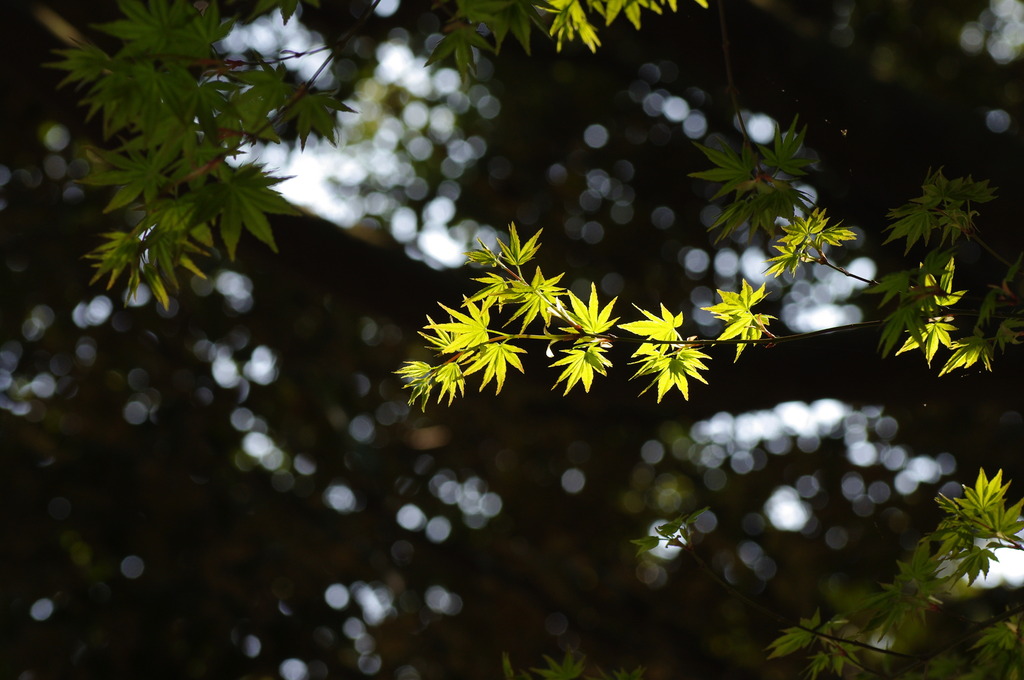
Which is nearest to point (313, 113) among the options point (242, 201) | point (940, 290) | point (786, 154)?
point (242, 201)

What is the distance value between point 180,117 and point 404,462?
505 centimetres

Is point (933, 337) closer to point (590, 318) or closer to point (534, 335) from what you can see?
point (590, 318)

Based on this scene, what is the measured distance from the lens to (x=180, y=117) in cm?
110

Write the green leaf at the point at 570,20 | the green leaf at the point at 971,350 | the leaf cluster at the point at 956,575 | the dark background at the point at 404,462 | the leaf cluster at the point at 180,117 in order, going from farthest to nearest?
the dark background at the point at 404,462
the green leaf at the point at 570,20
the leaf cluster at the point at 956,575
the green leaf at the point at 971,350
the leaf cluster at the point at 180,117

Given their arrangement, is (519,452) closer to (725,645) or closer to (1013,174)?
(725,645)

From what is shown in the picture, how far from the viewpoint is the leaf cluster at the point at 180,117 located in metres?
1.11

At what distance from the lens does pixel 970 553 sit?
1483 millimetres

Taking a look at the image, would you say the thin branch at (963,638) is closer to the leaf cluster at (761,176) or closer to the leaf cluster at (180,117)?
the leaf cluster at (761,176)

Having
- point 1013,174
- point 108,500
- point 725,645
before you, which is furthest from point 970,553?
point 108,500

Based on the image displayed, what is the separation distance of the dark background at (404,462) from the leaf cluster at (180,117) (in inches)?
149

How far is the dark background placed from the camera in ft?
17.1

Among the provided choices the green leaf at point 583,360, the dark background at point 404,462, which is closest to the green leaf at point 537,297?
the green leaf at point 583,360

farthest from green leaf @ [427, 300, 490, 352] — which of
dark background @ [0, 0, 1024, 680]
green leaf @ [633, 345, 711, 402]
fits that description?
dark background @ [0, 0, 1024, 680]

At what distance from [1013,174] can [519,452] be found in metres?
3.80
